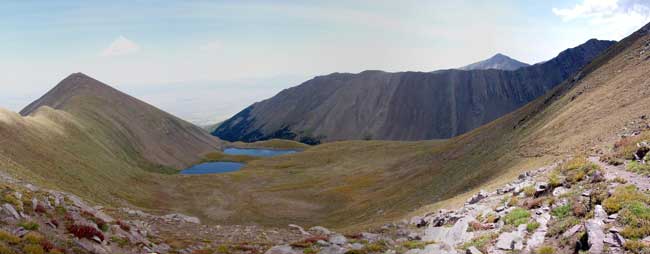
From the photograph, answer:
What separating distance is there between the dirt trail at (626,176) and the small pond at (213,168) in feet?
433

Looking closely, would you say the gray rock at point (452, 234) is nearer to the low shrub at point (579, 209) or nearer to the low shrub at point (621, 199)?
the low shrub at point (579, 209)

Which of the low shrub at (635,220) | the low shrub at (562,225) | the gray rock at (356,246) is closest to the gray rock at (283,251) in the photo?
the gray rock at (356,246)

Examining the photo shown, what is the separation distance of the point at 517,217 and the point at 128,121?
160909 mm

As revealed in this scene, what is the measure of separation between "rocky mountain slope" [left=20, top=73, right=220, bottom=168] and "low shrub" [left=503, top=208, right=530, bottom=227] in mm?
120362

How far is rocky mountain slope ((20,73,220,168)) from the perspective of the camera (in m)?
127

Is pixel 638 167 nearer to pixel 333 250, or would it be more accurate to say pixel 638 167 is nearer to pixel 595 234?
pixel 595 234

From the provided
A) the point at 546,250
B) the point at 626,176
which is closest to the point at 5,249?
the point at 546,250

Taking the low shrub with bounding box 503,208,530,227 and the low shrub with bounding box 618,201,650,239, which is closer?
the low shrub with bounding box 618,201,650,239

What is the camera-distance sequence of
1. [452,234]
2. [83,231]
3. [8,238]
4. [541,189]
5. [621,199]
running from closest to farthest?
[8,238] → [621,199] → [83,231] → [541,189] → [452,234]

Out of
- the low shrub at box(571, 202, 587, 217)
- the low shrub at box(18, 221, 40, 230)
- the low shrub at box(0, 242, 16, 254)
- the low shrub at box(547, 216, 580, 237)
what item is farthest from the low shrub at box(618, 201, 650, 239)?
the low shrub at box(18, 221, 40, 230)

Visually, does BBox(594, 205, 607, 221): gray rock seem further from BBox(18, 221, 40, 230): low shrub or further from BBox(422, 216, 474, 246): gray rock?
BBox(18, 221, 40, 230): low shrub

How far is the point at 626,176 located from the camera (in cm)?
1956

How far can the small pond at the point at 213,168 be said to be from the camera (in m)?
139

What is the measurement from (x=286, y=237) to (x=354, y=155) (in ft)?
310
